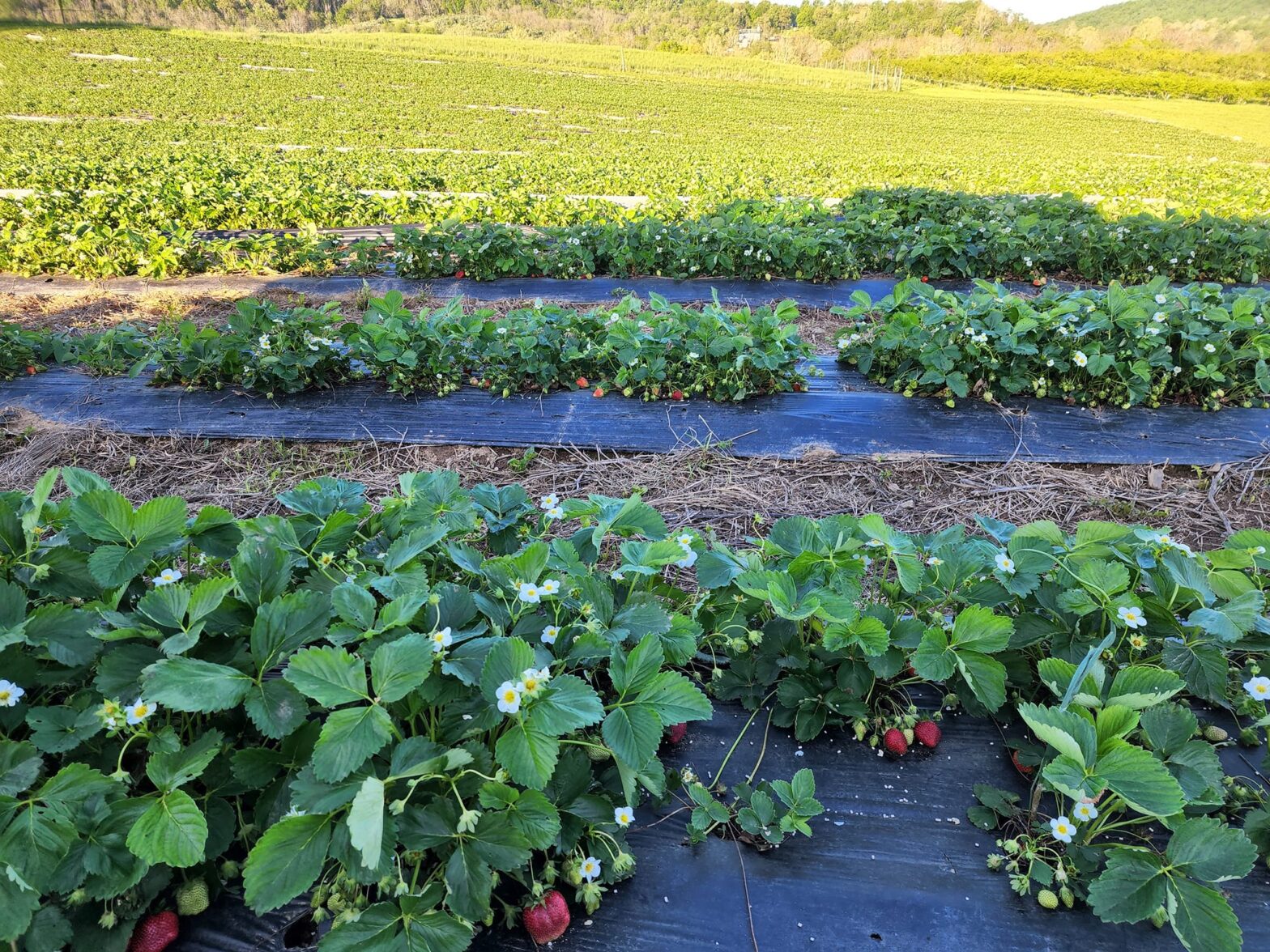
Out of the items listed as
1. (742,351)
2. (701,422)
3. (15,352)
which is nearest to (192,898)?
(701,422)

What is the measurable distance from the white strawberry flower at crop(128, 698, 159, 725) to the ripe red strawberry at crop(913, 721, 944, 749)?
1474 mm

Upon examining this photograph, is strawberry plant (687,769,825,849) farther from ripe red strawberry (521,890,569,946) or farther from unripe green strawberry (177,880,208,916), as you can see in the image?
unripe green strawberry (177,880,208,916)

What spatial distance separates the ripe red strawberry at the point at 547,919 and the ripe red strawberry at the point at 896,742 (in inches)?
30.9

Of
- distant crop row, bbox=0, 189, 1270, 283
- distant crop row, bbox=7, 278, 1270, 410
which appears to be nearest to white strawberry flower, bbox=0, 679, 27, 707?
distant crop row, bbox=7, 278, 1270, 410

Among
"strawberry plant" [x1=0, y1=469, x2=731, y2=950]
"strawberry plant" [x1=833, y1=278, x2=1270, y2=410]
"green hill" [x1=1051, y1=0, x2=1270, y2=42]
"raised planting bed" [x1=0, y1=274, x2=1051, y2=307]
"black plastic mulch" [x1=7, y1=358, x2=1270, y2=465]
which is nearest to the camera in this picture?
"strawberry plant" [x1=0, y1=469, x2=731, y2=950]

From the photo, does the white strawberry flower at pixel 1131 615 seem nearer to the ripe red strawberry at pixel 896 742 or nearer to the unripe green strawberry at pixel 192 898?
the ripe red strawberry at pixel 896 742

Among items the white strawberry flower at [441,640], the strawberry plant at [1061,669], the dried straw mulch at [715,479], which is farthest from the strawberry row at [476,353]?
the white strawberry flower at [441,640]

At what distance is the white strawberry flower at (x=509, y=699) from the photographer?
1035 mm

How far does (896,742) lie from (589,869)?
0.74 m

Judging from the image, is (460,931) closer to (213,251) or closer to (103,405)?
(103,405)

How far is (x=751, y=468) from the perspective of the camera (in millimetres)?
3453

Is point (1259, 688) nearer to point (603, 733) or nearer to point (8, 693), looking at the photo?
point (603, 733)

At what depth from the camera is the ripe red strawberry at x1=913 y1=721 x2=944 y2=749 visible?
1490mm

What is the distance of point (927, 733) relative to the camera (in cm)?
149
